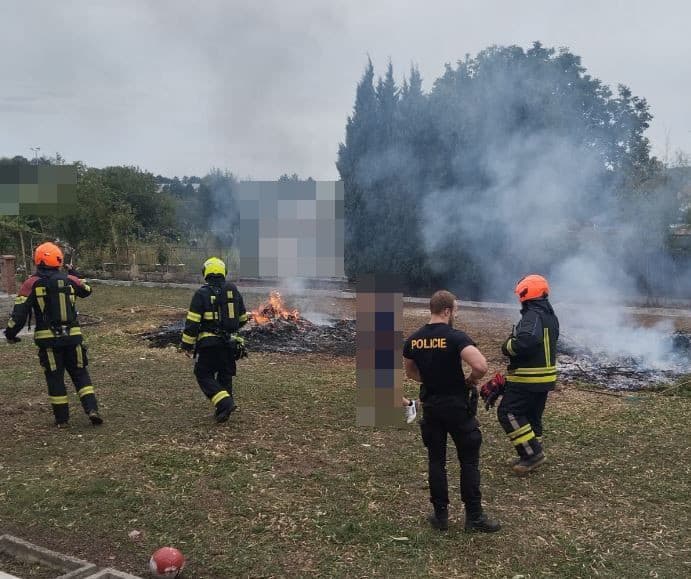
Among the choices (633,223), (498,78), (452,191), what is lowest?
(633,223)

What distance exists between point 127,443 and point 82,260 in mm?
21051

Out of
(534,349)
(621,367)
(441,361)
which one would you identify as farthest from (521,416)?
(621,367)

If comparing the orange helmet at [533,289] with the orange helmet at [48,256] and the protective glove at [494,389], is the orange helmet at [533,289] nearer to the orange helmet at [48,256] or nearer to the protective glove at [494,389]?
the protective glove at [494,389]

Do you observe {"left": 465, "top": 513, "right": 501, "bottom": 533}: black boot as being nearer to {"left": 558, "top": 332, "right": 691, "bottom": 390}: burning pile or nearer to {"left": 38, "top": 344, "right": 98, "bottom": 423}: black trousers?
{"left": 38, "top": 344, "right": 98, "bottom": 423}: black trousers

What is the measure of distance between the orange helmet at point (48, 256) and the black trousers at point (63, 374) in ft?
2.91

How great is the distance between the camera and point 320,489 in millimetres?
Result: 4953

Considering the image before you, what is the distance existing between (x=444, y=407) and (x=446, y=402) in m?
0.04

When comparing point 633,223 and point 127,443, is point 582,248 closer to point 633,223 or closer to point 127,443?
point 633,223

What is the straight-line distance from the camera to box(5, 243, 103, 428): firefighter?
6.26 metres

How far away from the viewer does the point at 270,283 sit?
873 inches

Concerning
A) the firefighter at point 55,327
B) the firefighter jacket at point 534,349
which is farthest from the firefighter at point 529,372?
the firefighter at point 55,327

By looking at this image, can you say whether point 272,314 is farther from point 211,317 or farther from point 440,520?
point 440,520

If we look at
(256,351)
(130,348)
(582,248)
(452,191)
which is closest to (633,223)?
(582,248)

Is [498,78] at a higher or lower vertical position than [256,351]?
higher
